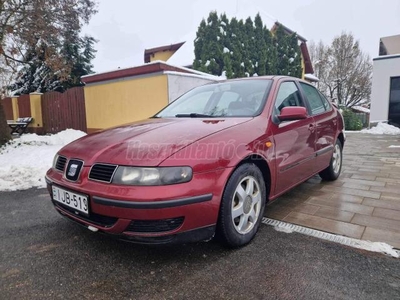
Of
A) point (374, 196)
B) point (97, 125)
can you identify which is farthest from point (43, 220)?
point (97, 125)

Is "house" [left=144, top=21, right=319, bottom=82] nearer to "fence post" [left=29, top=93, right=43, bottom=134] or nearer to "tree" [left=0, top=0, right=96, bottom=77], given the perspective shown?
"fence post" [left=29, top=93, right=43, bottom=134]

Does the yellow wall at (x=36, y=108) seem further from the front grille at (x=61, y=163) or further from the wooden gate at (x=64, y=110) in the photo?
the front grille at (x=61, y=163)

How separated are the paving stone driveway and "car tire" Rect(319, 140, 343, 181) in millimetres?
102

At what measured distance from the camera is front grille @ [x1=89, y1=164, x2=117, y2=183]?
193 centimetres

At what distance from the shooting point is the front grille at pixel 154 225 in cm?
184

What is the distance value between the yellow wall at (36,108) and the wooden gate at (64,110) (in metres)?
0.23

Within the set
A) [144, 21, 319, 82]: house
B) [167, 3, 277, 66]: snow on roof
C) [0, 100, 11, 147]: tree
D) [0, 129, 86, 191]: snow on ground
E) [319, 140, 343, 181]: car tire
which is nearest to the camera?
[319, 140, 343, 181]: car tire

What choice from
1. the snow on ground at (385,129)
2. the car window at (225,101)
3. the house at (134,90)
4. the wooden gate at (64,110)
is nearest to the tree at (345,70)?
the snow on ground at (385,129)

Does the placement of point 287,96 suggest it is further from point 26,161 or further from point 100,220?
point 26,161

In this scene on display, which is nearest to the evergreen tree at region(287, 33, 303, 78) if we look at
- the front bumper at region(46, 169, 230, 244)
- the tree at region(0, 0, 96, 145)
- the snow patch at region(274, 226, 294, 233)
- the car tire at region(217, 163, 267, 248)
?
the tree at region(0, 0, 96, 145)

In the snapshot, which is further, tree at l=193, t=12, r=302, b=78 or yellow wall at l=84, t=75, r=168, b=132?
tree at l=193, t=12, r=302, b=78

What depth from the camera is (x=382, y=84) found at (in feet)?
47.4

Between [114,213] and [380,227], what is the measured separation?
2473 millimetres

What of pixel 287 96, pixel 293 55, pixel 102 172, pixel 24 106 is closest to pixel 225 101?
pixel 287 96
